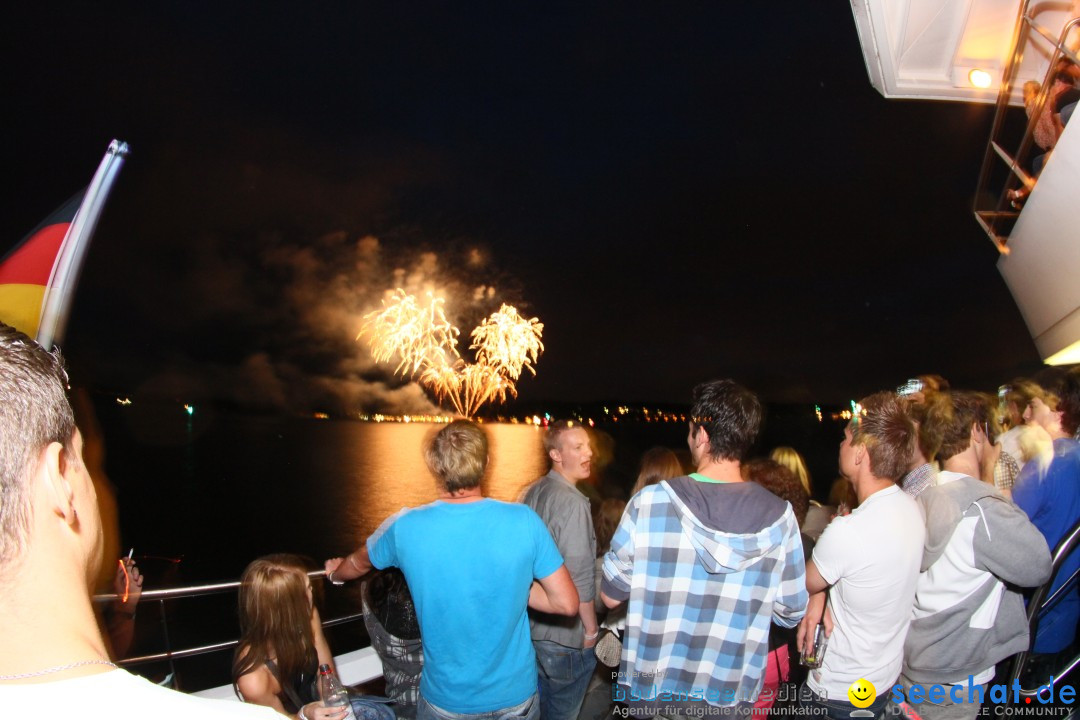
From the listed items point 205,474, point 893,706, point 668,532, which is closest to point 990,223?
point 893,706

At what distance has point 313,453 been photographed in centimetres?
13400

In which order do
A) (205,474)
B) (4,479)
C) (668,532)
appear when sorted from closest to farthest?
(4,479)
(668,532)
(205,474)

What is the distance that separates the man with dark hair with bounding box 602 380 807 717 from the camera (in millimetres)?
2639

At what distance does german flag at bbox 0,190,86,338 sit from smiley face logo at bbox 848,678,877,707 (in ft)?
13.1

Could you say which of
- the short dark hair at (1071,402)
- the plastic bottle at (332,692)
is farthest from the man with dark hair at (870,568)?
the plastic bottle at (332,692)

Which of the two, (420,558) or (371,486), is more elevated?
(420,558)

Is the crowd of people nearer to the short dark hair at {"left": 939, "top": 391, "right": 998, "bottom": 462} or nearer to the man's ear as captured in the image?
the short dark hair at {"left": 939, "top": 391, "right": 998, "bottom": 462}

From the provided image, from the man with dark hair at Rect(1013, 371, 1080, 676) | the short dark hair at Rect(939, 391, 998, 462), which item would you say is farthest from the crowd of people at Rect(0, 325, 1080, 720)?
the man with dark hair at Rect(1013, 371, 1080, 676)

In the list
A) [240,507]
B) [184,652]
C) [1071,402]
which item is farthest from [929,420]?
[240,507]

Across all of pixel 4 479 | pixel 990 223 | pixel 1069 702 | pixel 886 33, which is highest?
pixel 886 33

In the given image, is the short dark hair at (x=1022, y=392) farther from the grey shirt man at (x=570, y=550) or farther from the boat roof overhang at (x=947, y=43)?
the boat roof overhang at (x=947, y=43)

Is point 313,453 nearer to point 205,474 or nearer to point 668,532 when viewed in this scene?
point 205,474

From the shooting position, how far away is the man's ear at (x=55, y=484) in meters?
0.94

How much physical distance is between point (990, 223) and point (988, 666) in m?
5.57
